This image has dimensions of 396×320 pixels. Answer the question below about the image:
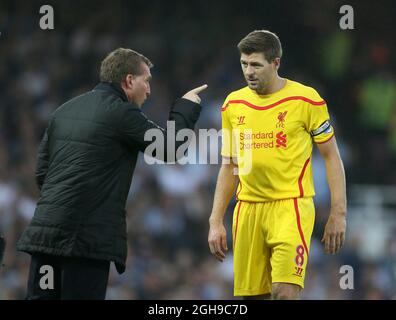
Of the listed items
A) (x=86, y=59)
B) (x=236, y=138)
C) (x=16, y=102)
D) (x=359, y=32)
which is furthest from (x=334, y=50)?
(x=236, y=138)

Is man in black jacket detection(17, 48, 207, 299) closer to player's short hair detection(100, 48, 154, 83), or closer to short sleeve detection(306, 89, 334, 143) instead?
player's short hair detection(100, 48, 154, 83)

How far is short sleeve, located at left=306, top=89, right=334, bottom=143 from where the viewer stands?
6.71 m

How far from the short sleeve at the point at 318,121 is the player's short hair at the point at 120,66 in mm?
1056

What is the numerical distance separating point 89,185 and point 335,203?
1460 millimetres

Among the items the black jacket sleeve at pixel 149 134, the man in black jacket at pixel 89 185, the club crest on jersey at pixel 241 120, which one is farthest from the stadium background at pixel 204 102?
the black jacket sleeve at pixel 149 134

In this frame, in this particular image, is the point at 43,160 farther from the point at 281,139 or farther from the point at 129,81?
the point at 281,139

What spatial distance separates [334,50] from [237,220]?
8375mm

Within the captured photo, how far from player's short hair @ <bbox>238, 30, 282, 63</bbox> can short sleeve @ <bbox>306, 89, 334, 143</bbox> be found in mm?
364

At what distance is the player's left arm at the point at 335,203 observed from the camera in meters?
6.61

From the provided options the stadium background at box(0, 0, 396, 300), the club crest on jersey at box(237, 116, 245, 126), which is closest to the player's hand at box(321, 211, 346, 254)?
the club crest on jersey at box(237, 116, 245, 126)

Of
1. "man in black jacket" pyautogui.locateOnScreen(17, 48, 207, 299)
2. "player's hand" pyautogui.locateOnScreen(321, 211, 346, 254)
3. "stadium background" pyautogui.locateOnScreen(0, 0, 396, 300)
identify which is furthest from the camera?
"stadium background" pyautogui.locateOnScreen(0, 0, 396, 300)

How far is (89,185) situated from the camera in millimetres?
6426

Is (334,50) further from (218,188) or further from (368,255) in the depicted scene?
(218,188)
